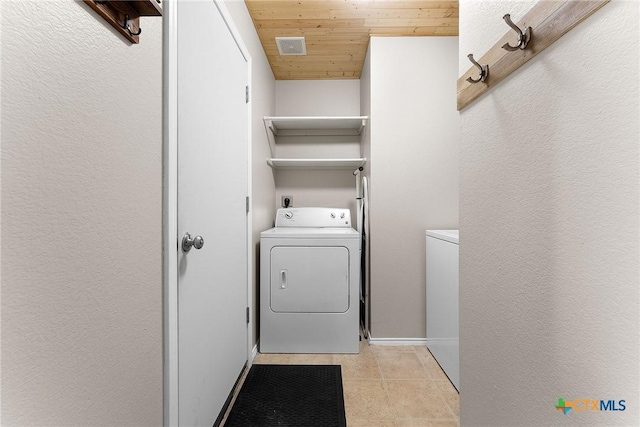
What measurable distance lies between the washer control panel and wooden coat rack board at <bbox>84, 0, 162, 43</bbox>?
2030 millimetres

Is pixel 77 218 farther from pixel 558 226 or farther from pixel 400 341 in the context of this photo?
pixel 400 341

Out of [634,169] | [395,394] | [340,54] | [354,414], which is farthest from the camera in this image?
[340,54]

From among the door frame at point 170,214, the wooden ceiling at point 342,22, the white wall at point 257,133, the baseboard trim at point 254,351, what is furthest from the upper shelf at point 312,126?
the baseboard trim at point 254,351

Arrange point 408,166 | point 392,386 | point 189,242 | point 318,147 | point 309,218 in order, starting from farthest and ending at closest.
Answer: point 318,147 < point 309,218 < point 408,166 < point 392,386 < point 189,242

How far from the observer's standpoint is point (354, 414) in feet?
5.11

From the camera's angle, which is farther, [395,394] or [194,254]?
[395,394]

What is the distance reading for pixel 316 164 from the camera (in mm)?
2965

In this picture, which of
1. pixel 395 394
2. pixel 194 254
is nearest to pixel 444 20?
pixel 194 254

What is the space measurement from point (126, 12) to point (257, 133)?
4.95 ft

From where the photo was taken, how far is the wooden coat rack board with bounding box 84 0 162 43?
698 millimetres

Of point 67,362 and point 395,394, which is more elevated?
point 67,362

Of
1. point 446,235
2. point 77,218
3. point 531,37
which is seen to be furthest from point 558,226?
point 446,235

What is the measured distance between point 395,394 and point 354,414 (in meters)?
0.31

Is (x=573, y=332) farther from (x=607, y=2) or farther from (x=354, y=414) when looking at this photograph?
(x=354, y=414)
